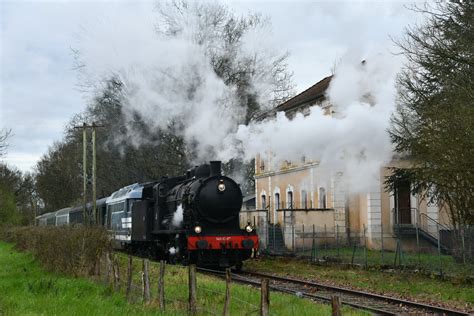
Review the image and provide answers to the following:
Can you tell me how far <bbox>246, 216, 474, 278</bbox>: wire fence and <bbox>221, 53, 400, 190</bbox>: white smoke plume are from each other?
3.08m

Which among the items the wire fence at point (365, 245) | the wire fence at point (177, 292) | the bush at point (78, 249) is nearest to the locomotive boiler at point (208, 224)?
the wire fence at point (177, 292)

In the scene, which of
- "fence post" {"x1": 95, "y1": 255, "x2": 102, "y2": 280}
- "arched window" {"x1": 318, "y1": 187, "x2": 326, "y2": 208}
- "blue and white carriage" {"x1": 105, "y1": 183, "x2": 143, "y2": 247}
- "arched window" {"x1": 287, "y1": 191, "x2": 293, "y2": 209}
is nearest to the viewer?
"fence post" {"x1": 95, "y1": 255, "x2": 102, "y2": 280}

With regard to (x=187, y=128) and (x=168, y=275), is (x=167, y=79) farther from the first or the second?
(x=168, y=275)

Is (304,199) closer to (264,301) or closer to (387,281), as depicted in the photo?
(387,281)

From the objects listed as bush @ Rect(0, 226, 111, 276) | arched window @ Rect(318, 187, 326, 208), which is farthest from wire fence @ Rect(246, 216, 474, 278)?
bush @ Rect(0, 226, 111, 276)

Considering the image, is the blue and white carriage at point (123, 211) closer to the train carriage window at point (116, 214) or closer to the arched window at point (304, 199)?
the train carriage window at point (116, 214)

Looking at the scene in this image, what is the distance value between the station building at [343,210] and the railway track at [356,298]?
12.1 meters

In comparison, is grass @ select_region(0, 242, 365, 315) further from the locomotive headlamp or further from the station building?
the station building

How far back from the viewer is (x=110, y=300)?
13.8 meters

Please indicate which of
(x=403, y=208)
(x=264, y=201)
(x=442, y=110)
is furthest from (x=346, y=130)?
(x=264, y=201)

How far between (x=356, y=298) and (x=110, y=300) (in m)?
5.58

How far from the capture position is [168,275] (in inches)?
768

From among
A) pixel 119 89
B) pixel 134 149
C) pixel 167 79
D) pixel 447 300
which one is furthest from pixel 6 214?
pixel 447 300

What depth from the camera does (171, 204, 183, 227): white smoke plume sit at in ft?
74.5
